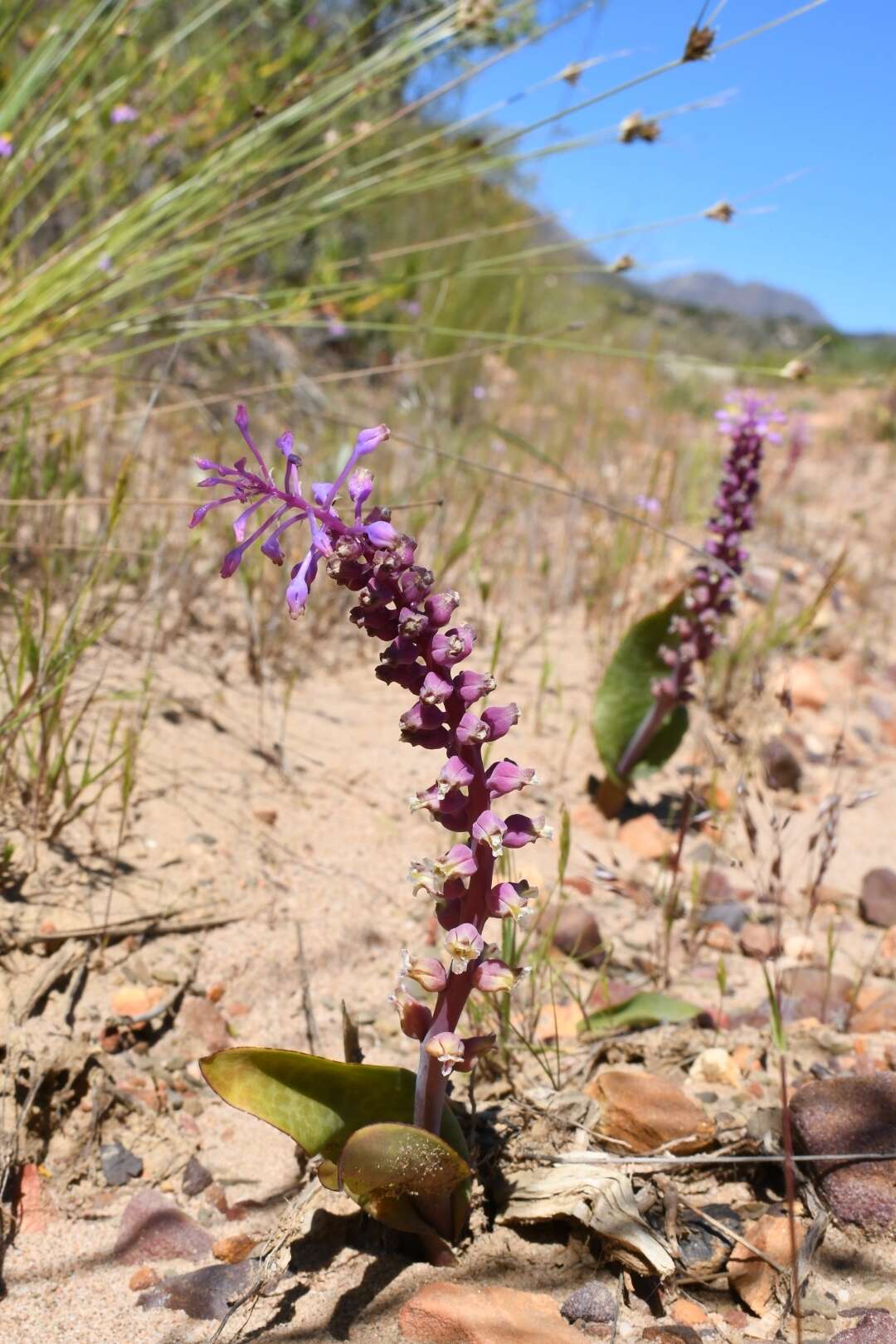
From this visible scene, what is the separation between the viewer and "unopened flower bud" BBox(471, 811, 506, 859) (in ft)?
3.68

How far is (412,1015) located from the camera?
4.10ft

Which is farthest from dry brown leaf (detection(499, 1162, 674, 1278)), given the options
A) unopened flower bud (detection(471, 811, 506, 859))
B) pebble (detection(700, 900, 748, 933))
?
pebble (detection(700, 900, 748, 933))

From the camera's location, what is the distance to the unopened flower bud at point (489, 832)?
1123 millimetres

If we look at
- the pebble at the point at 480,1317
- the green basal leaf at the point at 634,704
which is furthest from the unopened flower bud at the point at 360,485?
the green basal leaf at the point at 634,704

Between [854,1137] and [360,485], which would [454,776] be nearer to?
[360,485]

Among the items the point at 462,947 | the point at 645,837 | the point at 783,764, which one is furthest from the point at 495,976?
the point at 783,764

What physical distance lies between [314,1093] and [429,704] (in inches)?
20.3

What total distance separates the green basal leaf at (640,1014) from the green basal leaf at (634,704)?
0.94 meters

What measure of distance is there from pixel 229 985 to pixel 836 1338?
1.10m

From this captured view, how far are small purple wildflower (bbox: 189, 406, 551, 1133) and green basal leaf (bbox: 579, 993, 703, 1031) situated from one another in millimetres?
590

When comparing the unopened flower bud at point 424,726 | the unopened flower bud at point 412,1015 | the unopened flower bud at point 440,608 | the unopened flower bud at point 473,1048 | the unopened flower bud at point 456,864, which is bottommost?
the unopened flower bud at point 473,1048

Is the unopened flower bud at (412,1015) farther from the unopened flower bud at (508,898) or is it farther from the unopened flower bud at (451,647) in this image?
the unopened flower bud at (451,647)

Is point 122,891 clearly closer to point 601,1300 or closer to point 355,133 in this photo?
point 601,1300

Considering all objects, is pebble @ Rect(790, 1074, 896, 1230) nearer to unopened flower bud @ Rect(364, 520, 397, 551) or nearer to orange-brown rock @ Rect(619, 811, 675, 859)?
unopened flower bud @ Rect(364, 520, 397, 551)
